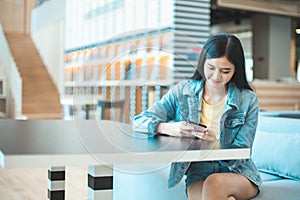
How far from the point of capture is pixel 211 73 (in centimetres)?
132

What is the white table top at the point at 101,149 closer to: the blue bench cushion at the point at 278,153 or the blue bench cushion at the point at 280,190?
the blue bench cushion at the point at 280,190

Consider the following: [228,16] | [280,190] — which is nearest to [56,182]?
[280,190]

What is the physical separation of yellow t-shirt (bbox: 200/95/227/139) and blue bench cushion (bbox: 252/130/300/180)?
0.69 m

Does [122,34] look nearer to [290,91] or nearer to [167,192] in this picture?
[167,192]

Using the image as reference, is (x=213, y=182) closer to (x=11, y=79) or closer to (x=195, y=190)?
(x=195, y=190)

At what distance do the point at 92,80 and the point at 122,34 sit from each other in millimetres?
166

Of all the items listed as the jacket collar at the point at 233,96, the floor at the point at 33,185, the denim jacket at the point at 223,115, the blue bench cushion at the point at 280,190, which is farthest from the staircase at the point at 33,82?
the jacket collar at the point at 233,96

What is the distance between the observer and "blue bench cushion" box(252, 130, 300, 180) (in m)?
1.90

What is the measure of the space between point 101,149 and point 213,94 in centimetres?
46

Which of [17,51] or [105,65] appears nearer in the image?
[105,65]

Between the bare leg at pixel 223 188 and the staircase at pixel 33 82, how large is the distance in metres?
6.61

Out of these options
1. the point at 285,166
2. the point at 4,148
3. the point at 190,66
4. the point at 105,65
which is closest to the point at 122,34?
the point at 105,65

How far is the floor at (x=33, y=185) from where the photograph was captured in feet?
9.36

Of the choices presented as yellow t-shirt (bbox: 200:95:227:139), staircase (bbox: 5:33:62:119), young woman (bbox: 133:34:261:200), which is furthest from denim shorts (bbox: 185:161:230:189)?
staircase (bbox: 5:33:62:119)
